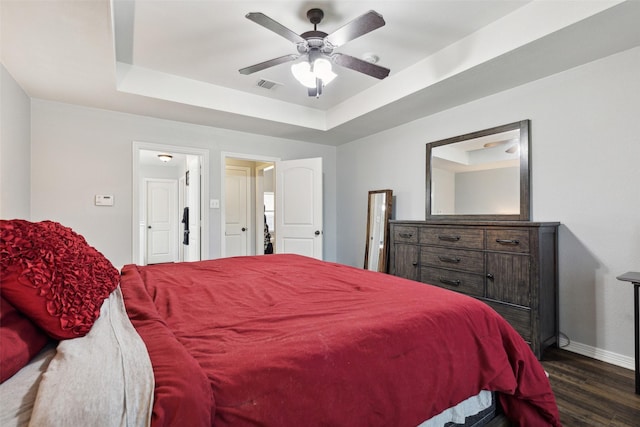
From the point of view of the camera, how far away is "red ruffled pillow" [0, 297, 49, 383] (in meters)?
0.63

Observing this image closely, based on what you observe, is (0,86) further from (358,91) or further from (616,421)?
(616,421)

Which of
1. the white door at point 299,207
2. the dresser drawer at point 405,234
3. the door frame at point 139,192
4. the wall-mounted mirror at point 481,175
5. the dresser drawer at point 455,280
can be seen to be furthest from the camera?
the white door at point 299,207

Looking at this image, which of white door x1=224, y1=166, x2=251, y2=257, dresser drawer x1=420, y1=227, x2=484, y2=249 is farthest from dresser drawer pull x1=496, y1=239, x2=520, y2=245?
white door x1=224, y1=166, x2=251, y2=257

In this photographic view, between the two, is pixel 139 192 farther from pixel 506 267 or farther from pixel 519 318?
pixel 519 318

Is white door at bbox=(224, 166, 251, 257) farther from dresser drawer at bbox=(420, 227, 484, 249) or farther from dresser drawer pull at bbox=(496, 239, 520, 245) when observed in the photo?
dresser drawer pull at bbox=(496, 239, 520, 245)

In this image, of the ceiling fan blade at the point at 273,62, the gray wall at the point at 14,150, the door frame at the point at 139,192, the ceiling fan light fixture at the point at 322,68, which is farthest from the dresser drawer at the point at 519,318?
the gray wall at the point at 14,150

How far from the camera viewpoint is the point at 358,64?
2.28 m

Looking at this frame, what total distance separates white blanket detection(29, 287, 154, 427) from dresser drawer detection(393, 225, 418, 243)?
286 centimetres

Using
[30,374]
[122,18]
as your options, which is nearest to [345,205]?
[122,18]

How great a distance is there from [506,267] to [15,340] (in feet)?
9.32

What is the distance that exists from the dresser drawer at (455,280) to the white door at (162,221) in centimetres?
616

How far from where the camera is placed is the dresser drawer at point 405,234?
10.6 ft

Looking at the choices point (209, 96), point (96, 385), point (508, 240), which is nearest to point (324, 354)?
point (96, 385)

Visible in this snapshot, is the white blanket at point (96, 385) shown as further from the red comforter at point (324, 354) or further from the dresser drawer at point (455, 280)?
the dresser drawer at point (455, 280)
